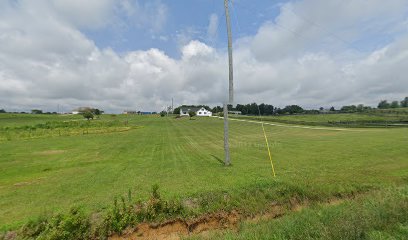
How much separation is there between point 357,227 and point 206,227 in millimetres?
4526

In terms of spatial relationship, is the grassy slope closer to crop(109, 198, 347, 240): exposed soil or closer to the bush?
crop(109, 198, 347, 240): exposed soil

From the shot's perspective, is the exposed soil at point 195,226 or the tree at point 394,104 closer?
the exposed soil at point 195,226

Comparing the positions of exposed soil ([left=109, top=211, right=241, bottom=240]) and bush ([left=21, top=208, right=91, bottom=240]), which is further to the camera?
exposed soil ([left=109, top=211, right=241, bottom=240])

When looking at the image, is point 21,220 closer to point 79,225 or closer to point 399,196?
point 79,225

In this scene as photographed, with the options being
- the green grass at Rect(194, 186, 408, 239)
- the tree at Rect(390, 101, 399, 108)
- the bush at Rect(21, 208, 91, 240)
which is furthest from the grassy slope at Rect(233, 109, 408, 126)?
the tree at Rect(390, 101, 399, 108)

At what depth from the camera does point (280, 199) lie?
1056cm

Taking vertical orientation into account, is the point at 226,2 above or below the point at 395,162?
above

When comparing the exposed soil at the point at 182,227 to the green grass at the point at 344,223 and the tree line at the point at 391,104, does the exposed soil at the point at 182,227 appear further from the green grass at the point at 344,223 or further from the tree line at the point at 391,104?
the tree line at the point at 391,104

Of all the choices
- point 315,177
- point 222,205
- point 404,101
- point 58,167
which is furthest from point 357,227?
point 404,101

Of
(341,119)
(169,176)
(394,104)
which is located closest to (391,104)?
(394,104)

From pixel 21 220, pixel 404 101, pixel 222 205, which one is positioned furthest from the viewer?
pixel 404 101

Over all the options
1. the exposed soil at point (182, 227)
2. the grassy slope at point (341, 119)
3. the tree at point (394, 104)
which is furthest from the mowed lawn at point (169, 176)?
the tree at point (394, 104)

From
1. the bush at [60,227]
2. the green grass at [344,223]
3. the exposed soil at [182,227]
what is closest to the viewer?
the green grass at [344,223]

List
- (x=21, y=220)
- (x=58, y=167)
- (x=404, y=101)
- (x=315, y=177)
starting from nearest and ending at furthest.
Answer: (x=21, y=220) < (x=315, y=177) < (x=58, y=167) < (x=404, y=101)
